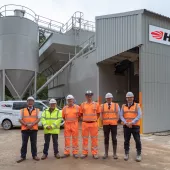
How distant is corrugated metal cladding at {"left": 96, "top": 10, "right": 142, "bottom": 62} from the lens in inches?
452

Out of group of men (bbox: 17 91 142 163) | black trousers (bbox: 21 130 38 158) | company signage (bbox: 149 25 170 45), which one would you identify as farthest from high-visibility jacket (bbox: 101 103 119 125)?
company signage (bbox: 149 25 170 45)

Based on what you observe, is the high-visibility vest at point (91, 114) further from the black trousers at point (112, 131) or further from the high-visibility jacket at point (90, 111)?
the black trousers at point (112, 131)

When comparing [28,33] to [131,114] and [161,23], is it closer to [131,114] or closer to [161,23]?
[161,23]

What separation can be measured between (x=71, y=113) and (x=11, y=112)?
8.31m

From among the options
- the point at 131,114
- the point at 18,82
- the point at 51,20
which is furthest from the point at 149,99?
the point at 51,20

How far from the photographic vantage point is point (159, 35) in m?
11.8

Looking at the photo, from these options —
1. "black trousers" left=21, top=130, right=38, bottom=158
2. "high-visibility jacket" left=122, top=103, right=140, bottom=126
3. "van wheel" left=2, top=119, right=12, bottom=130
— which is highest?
"high-visibility jacket" left=122, top=103, right=140, bottom=126

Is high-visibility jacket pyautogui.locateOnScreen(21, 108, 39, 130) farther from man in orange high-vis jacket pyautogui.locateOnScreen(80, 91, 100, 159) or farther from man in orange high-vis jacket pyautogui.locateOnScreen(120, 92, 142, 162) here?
man in orange high-vis jacket pyautogui.locateOnScreen(120, 92, 142, 162)

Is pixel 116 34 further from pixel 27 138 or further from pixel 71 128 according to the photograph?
pixel 27 138

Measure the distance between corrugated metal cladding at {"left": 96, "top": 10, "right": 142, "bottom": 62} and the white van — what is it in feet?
15.1

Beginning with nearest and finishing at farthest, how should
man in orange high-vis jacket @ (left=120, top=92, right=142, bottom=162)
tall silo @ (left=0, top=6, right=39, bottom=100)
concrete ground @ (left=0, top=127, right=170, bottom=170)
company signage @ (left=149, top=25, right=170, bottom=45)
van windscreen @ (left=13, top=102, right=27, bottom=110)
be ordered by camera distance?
1. concrete ground @ (left=0, top=127, right=170, bottom=170)
2. man in orange high-vis jacket @ (left=120, top=92, right=142, bottom=162)
3. company signage @ (left=149, top=25, right=170, bottom=45)
4. van windscreen @ (left=13, top=102, right=27, bottom=110)
5. tall silo @ (left=0, top=6, right=39, bottom=100)

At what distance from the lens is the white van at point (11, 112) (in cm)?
1370

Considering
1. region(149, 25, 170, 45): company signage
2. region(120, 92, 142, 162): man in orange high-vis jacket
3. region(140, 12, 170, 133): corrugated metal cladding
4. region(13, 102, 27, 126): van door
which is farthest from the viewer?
region(13, 102, 27, 126): van door

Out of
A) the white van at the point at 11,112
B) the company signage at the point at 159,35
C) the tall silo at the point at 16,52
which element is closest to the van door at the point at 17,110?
the white van at the point at 11,112
